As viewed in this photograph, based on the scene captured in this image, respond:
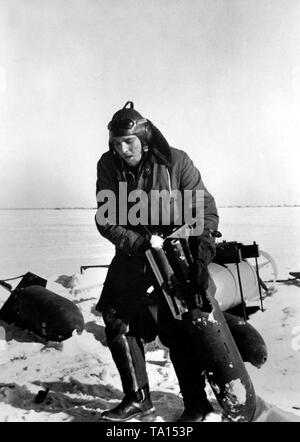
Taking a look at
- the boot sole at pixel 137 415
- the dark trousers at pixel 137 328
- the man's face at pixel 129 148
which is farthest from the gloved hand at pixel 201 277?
the boot sole at pixel 137 415

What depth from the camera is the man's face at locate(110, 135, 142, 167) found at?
2.87 metres

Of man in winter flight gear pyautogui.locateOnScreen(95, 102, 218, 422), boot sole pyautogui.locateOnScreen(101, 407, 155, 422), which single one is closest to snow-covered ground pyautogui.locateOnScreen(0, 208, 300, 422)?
boot sole pyautogui.locateOnScreen(101, 407, 155, 422)

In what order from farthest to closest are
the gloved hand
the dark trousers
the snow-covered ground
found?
the snow-covered ground, the dark trousers, the gloved hand

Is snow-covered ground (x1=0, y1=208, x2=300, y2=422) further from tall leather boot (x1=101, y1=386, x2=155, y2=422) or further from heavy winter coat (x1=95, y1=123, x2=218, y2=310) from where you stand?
heavy winter coat (x1=95, y1=123, x2=218, y2=310)

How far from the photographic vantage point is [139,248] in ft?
9.18

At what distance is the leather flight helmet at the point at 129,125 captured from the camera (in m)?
2.85

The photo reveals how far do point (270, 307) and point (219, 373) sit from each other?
2884 mm

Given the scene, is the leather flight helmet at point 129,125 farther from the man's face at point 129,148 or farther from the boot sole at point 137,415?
the boot sole at point 137,415

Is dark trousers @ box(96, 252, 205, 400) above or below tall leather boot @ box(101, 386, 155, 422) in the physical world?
above

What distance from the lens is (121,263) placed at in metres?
3.00

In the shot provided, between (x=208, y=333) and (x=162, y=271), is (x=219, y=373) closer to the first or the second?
(x=208, y=333)

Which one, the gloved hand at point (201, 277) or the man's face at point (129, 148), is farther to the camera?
the man's face at point (129, 148)

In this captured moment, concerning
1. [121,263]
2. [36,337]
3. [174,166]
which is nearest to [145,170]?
[174,166]

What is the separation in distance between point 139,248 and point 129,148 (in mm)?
704
